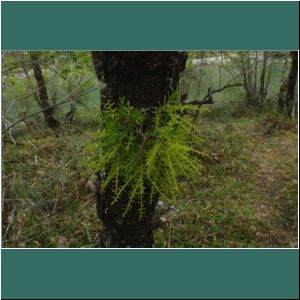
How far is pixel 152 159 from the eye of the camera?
3.38 feet

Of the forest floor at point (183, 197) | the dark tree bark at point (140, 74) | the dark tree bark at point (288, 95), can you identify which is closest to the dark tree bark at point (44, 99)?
the forest floor at point (183, 197)

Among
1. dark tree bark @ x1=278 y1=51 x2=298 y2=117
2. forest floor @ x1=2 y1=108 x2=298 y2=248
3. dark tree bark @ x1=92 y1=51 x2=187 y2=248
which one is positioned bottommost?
forest floor @ x1=2 y1=108 x2=298 y2=248

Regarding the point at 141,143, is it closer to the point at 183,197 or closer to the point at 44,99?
the point at 183,197

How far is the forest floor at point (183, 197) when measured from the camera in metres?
1.56

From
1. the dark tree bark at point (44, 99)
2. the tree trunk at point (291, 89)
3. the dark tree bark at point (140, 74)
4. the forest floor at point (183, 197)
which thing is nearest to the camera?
the dark tree bark at point (140, 74)

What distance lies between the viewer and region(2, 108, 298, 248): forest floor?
1.56 m

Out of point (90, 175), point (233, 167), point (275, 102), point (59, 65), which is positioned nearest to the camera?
point (90, 175)

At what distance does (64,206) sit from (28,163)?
29cm

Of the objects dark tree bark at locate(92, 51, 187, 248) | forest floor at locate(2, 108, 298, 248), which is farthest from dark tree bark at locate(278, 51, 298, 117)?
dark tree bark at locate(92, 51, 187, 248)

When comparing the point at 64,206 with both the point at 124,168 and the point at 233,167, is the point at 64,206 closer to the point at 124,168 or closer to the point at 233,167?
the point at 124,168

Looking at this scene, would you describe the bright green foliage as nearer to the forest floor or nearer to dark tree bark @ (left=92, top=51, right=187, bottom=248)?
dark tree bark @ (left=92, top=51, right=187, bottom=248)

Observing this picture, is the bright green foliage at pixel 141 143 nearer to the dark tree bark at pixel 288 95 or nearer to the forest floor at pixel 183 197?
the forest floor at pixel 183 197

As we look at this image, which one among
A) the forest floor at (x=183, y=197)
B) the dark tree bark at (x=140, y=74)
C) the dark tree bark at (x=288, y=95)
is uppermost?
the dark tree bark at (x=140, y=74)

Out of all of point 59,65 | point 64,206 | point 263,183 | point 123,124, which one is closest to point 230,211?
point 263,183
